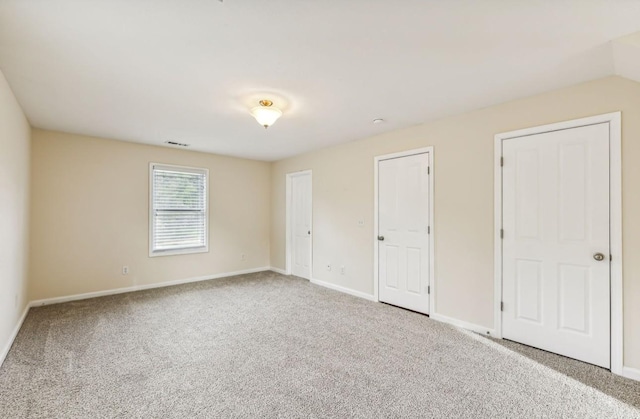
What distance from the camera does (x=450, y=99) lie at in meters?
2.89

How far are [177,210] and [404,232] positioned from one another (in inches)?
153

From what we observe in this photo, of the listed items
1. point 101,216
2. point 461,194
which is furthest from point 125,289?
point 461,194

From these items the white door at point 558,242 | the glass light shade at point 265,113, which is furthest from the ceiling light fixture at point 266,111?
the white door at point 558,242

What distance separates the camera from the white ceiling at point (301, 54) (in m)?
1.63

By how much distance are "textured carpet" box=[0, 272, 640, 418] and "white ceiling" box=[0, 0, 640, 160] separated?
94.1 inches

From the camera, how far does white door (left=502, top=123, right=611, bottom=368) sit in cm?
243

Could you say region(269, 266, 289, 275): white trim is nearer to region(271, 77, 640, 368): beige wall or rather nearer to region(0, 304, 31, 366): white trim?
region(271, 77, 640, 368): beige wall

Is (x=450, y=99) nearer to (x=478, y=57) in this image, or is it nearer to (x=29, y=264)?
(x=478, y=57)

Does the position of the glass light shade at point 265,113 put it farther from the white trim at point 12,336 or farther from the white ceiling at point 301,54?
the white trim at point 12,336

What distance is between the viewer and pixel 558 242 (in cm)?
265

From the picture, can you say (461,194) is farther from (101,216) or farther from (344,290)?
(101,216)

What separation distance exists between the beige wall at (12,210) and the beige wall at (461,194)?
376 cm

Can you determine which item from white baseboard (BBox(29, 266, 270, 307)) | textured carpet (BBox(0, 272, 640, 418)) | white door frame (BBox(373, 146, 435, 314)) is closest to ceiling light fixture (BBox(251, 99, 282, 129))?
white door frame (BBox(373, 146, 435, 314))

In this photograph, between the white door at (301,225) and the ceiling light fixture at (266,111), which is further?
the white door at (301,225)
